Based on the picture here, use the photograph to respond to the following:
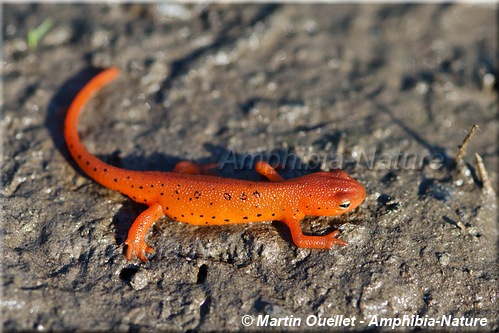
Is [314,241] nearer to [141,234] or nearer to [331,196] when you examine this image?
[331,196]

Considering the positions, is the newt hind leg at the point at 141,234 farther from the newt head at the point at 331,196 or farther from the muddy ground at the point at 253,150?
the newt head at the point at 331,196

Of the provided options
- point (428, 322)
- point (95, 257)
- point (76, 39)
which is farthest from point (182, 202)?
point (76, 39)

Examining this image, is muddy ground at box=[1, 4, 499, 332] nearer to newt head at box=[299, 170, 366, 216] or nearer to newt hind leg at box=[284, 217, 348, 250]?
newt hind leg at box=[284, 217, 348, 250]

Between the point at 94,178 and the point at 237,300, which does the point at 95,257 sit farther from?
the point at 237,300

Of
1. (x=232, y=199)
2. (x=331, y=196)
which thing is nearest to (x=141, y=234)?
(x=232, y=199)

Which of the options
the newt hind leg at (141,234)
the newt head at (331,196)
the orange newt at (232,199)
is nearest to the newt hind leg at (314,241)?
the orange newt at (232,199)
